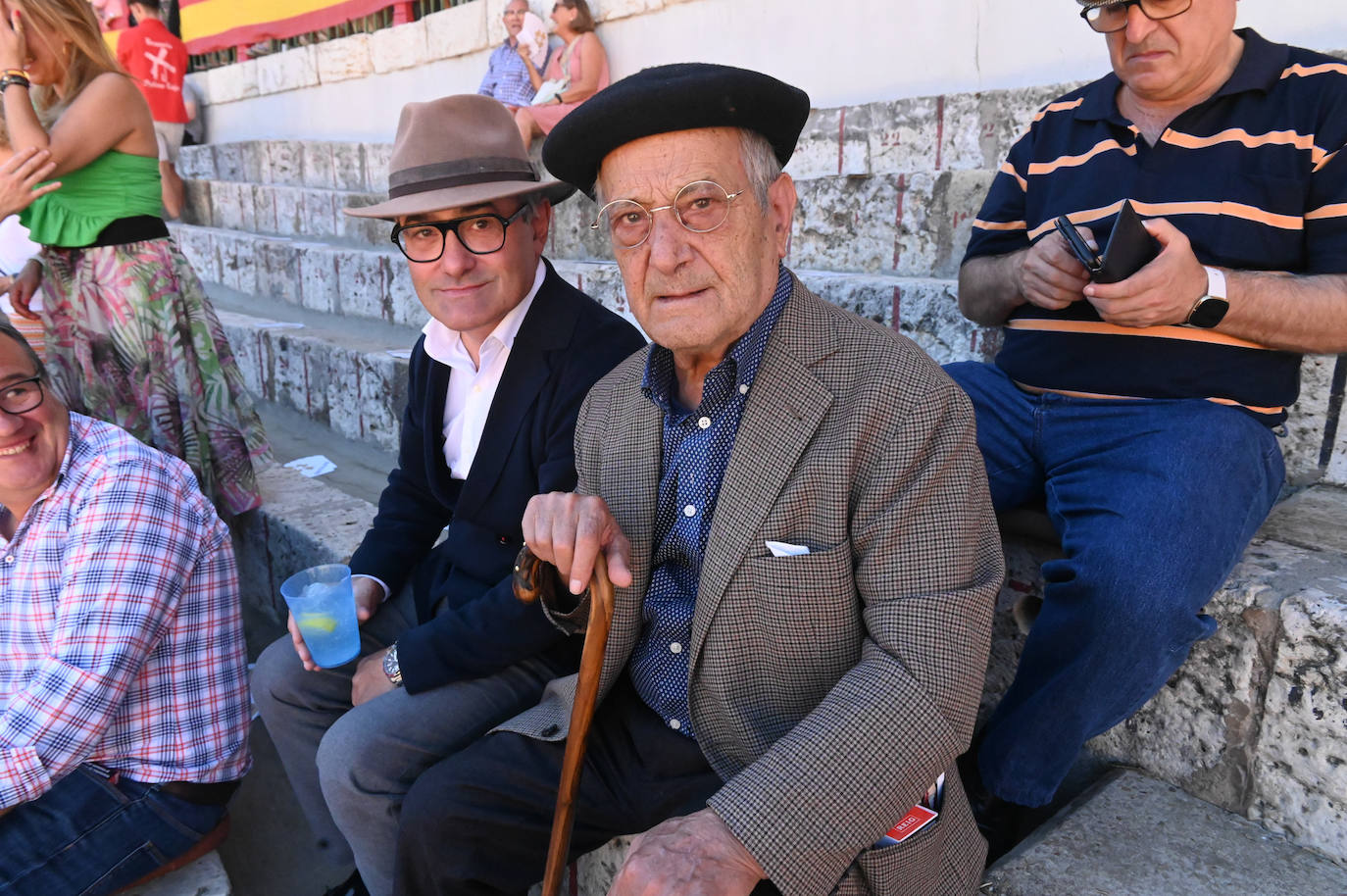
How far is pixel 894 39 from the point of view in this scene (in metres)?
3.84

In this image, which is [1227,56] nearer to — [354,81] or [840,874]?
[840,874]

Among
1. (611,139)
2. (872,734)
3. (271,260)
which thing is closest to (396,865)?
(872,734)

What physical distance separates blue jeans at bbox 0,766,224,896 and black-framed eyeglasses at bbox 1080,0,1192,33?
2.43m

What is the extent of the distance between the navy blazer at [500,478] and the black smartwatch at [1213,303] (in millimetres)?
1050

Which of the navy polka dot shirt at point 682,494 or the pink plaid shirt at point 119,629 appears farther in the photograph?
the pink plaid shirt at point 119,629

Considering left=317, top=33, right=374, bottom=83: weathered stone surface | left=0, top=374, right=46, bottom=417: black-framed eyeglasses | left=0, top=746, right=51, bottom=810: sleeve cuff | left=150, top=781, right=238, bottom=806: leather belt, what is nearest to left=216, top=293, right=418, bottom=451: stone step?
left=0, top=374, right=46, bottom=417: black-framed eyeglasses

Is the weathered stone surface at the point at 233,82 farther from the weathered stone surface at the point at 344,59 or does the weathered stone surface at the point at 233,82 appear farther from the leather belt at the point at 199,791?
the leather belt at the point at 199,791

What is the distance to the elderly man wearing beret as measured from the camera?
1122mm

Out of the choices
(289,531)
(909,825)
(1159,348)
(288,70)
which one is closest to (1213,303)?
(1159,348)

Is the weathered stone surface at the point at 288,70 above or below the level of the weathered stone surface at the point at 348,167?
above

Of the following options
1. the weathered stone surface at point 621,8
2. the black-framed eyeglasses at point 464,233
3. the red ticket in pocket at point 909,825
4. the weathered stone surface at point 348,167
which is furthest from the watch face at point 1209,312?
the weathered stone surface at point 348,167

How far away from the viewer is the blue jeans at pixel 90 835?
175cm

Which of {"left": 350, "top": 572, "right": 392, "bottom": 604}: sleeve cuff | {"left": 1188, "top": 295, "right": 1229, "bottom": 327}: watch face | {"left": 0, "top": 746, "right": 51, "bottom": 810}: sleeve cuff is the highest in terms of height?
{"left": 1188, "top": 295, "right": 1229, "bottom": 327}: watch face

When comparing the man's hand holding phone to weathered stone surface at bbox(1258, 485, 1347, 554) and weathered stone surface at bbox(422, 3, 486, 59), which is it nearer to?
Answer: weathered stone surface at bbox(1258, 485, 1347, 554)
